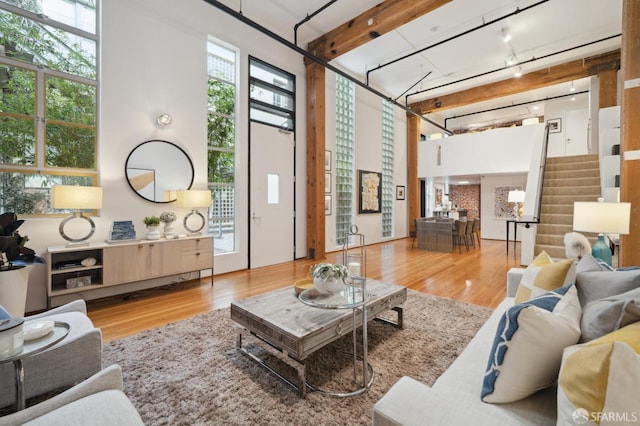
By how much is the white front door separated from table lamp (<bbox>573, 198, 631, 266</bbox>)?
4550 millimetres

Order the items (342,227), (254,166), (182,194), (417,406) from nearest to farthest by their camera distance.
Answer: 1. (417,406)
2. (182,194)
3. (254,166)
4. (342,227)

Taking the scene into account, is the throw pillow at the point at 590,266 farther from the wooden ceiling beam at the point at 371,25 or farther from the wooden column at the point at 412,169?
the wooden column at the point at 412,169

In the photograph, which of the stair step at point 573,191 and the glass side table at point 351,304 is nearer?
the glass side table at point 351,304

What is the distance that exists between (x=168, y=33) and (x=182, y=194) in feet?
7.93

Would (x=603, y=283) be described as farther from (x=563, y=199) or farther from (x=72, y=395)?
(x=563, y=199)

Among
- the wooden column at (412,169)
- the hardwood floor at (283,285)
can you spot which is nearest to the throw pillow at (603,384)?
the hardwood floor at (283,285)

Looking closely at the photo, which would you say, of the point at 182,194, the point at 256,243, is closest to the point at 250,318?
the point at 182,194

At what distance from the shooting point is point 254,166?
5.40 meters

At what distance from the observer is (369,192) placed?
8.29m

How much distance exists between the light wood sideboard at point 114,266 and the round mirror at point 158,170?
0.78m

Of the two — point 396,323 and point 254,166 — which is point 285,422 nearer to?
point 396,323

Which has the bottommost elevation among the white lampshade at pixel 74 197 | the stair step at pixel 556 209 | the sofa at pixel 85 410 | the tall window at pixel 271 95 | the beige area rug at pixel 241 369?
the beige area rug at pixel 241 369

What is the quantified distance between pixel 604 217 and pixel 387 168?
6.70m

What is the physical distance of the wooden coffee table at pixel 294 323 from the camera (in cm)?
187
